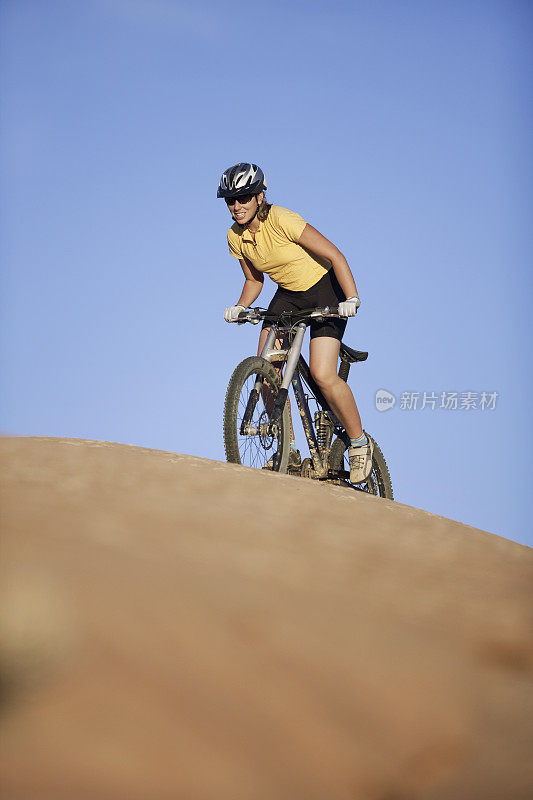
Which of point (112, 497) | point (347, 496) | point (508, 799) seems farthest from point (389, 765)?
point (347, 496)

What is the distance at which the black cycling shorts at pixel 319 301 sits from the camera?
4297 mm

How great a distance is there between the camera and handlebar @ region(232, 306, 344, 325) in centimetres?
414

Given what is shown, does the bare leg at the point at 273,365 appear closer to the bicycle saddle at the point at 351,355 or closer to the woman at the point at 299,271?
the woman at the point at 299,271

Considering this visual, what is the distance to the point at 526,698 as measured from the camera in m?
1.09

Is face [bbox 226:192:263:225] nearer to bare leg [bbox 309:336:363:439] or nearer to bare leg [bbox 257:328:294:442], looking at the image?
bare leg [bbox 257:328:294:442]

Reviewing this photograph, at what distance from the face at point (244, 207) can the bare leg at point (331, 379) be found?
3.01ft

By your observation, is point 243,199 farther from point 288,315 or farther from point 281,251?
point 288,315

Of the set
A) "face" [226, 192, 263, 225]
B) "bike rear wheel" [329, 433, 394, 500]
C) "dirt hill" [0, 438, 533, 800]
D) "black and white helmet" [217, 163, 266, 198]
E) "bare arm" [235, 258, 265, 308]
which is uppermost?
"black and white helmet" [217, 163, 266, 198]

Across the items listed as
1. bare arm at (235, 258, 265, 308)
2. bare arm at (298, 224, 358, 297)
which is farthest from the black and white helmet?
bare arm at (235, 258, 265, 308)

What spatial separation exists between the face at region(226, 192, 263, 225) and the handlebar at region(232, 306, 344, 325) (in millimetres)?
597

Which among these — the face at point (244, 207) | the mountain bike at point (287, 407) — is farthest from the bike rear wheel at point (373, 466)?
the face at point (244, 207)

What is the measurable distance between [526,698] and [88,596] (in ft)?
2.60

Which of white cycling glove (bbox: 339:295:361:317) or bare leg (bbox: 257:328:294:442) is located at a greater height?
white cycling glove (bbox: 339:295:361:317)

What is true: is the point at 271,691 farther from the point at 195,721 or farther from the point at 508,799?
the point at 508,799
